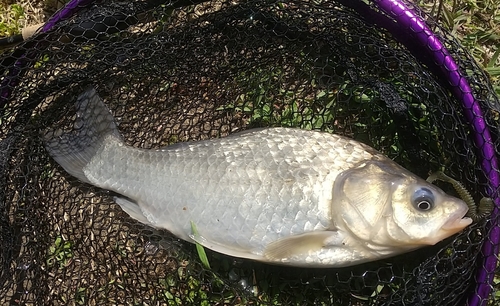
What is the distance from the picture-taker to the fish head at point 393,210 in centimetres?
219

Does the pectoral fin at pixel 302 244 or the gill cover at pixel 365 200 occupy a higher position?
the gill cover at pixel 365 200

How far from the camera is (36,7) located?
129 inches

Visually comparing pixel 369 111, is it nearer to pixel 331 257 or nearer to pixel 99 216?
pixel 331 257

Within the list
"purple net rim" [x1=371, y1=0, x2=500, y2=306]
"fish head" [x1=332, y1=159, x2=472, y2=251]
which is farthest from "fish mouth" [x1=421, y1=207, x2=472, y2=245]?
"purple net rim" [x1=371, y1=0, x2=500, y2=306]

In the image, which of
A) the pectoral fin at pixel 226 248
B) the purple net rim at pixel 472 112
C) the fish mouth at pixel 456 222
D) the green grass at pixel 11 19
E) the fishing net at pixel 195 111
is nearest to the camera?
the fish mouth at pixel 456 222

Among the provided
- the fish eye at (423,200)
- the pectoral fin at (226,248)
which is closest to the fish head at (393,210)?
the fish eye at (423,200)

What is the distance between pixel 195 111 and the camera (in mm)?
2900

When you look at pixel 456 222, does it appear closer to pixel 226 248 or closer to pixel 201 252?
pixel 226 248

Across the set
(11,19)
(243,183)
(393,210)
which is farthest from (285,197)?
(11,19)

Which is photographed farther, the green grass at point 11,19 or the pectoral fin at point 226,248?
the green grass at point 11,19

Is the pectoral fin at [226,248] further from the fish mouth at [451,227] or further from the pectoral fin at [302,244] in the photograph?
the fish mouth at [451,227]

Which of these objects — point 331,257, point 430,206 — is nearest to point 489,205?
point 430,206

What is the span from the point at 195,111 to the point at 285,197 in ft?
2.66

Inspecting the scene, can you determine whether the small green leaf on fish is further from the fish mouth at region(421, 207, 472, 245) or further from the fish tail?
the fish mouth at region(421, 207, 472, 245)
